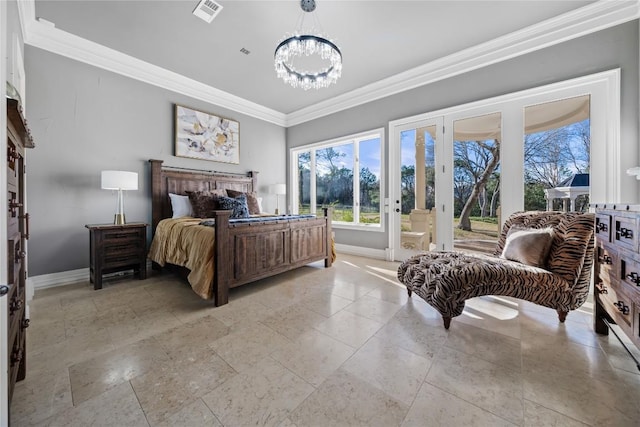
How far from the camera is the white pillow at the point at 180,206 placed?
347 centimetres

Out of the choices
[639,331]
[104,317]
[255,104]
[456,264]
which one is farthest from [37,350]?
[255,104]

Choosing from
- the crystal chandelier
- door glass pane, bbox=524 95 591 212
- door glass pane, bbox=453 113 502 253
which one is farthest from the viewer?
door glass pane, bbox=453 113 502 253

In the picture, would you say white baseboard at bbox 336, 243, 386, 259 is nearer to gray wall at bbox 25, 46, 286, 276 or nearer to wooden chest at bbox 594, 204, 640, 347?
wooden chest at bbox 594, 204, 640, 347

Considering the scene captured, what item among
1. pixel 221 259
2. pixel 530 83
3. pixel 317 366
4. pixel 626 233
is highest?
pixel 530 83

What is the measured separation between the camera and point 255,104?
15.3 ft

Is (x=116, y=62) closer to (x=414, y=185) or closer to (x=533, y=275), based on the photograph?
(x=414, y=185)

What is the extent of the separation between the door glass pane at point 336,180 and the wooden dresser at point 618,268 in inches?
127

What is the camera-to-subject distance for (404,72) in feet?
11.7

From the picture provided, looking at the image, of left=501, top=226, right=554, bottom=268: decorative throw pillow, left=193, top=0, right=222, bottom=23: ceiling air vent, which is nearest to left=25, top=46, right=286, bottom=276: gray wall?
left=193, top=0, right=222, bottom=23: ceiling air vent

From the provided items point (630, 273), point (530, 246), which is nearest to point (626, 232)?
point (630, 273)

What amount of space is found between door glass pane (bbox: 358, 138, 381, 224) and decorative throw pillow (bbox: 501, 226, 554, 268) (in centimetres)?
213

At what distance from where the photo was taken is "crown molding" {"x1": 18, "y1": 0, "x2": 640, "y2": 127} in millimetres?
2383

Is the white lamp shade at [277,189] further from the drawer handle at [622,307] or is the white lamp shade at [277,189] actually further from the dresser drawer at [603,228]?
the drawer handle at [622,307]

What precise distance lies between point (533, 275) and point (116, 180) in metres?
4.12
